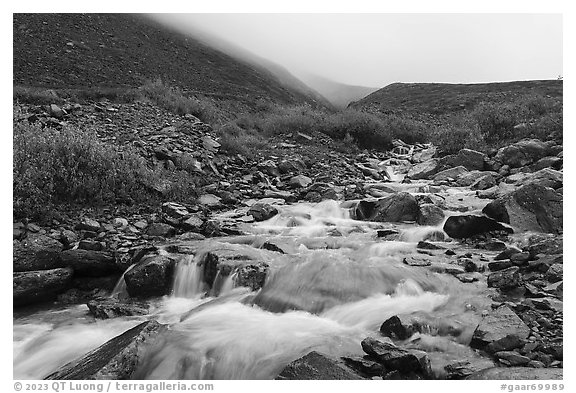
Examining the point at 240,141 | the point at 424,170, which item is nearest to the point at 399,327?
the point at 424,170

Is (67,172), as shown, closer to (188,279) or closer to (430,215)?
(188,279)

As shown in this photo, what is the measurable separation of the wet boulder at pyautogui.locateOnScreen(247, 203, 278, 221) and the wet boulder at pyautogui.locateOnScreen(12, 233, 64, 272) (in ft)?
12.6

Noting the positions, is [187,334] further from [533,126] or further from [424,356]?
[533,126]

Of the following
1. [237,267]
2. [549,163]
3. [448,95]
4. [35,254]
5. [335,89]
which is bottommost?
[237,267]

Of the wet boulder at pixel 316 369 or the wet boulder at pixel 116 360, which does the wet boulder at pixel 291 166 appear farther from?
the wet boulder at pixel 316 369

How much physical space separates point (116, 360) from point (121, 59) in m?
33.9

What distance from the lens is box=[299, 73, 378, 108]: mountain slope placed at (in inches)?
2650

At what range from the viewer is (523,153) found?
37.0 ft

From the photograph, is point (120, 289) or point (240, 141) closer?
point (120, 289)

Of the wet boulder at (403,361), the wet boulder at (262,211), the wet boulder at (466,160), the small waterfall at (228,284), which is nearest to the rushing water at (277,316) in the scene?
the small waterfall at (228,284)

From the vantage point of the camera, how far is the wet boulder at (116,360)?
391 cm

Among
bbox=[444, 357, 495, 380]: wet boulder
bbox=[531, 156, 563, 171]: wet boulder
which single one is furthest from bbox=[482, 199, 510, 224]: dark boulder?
bbox=[444, 357, 495, 380]: wet boulder

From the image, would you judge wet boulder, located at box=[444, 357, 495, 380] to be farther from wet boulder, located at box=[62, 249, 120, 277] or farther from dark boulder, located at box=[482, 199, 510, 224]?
wet boulder, located at box=[62, 249, 120, 277]

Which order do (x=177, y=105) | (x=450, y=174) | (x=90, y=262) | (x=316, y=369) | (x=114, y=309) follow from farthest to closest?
(x=177, y=105) < (x=450, y=174) < (x=90, y=262) < (x=114, y=309) < (x=316, y=369)
